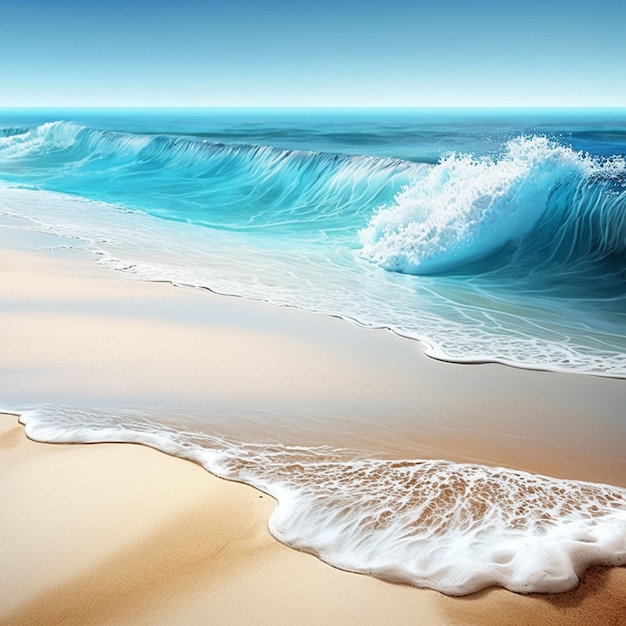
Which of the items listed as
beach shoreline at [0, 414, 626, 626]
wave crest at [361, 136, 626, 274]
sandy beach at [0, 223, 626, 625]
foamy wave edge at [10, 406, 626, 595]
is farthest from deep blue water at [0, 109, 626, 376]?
beach shoreline at [0, 414, 626, 626]

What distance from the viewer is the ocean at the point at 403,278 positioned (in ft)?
7.45

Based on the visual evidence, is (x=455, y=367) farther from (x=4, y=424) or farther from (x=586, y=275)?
(x=586, y=275)

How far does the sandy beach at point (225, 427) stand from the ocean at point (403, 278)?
4.9 inches

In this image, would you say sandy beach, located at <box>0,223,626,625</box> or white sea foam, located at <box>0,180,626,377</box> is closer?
sandy beach, located at <box>0,223,626,625</box>

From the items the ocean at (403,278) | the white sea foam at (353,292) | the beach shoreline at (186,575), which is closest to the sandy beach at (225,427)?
the beach shoreline at (186,575)

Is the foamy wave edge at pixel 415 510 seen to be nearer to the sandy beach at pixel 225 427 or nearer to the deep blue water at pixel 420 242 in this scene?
the sandy beach at pixel 225 427

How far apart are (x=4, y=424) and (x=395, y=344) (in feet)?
8.58

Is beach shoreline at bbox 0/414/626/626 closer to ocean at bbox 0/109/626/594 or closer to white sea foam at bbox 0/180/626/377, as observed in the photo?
ocean at bbox 0/109/626/594

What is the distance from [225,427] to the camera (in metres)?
3.19

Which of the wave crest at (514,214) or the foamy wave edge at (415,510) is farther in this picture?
the wave crest at (514,214)

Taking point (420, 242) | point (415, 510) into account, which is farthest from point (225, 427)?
point (420, 242)

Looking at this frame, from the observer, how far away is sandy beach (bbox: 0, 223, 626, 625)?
1.92 meters

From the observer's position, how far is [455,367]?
13.9 feet

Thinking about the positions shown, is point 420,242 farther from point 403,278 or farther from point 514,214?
point 514,214
